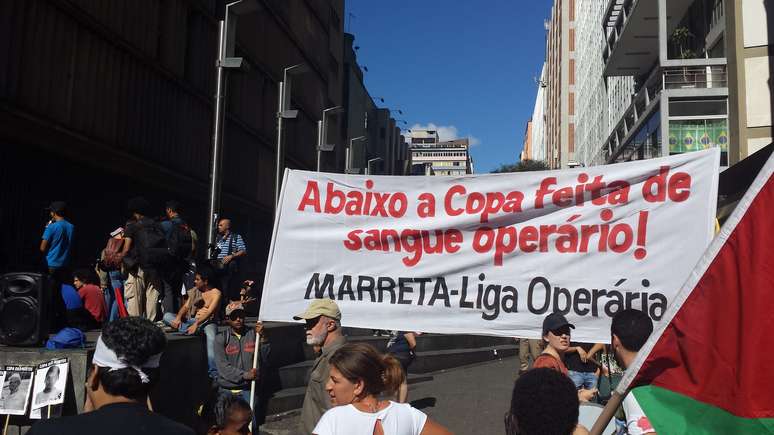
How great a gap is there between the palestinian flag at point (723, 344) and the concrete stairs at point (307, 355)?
7632 millimetres

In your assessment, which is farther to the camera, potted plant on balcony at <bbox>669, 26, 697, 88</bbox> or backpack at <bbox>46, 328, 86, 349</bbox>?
potted plant on balcony at <bbox>669, 26, 697, 88</bbox>

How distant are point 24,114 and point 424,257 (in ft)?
29.7

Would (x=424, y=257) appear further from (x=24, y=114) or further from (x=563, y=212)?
(x=24, y=114)

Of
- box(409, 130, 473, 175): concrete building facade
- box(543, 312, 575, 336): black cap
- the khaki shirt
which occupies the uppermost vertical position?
box(409, 130, 473, 175): concrete building facade

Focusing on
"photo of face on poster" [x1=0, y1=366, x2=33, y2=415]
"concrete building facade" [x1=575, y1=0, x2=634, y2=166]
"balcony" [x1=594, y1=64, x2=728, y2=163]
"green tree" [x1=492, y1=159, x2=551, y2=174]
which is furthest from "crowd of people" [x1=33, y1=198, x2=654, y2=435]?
"green tree" [x1=492, y1=159, x2=551, y2=174]

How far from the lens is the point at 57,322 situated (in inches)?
271

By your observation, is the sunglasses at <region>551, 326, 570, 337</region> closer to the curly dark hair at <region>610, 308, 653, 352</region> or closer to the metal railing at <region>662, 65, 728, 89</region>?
the curly dark hair at <region>610, 308, 653, 352</region>

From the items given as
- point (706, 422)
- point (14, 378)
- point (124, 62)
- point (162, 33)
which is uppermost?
point (162, 33)

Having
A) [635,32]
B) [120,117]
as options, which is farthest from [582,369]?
[635,32]

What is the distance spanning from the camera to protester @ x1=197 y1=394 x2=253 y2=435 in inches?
175

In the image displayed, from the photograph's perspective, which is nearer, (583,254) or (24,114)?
(583,254)

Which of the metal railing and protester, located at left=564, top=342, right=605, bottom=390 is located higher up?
the metal railing

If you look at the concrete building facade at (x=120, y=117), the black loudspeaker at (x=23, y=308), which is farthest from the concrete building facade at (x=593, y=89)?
the black loudspeaker at (x=23, y=308)

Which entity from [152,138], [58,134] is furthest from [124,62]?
[58,134]
